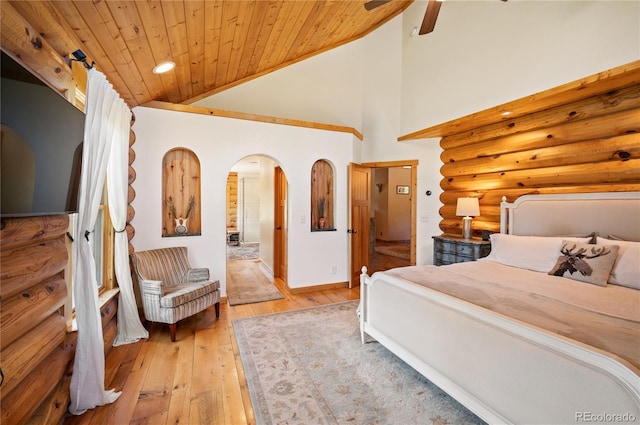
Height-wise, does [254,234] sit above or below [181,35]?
below

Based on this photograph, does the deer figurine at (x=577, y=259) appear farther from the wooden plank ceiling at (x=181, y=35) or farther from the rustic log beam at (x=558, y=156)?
the wooden plank ceiling at (x=181, y=35)

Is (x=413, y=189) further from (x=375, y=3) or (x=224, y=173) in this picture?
(x=224, y=173)

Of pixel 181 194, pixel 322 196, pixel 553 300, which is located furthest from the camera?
pixel 322 196

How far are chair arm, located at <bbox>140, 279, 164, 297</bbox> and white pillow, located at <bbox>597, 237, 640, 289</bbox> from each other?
13.0 feet

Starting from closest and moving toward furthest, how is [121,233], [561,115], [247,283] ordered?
[121,233] < [561,115] < [247,283]

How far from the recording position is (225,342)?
2.89 meters

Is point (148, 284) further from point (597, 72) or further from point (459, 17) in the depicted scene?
point (459, 17)

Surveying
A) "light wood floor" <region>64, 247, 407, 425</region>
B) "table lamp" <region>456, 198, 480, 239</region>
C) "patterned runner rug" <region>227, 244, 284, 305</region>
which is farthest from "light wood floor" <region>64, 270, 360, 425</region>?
"table lamp" <region>456, 198, 480, 239</region>

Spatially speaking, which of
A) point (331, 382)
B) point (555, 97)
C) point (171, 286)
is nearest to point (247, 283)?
point (171, 286)

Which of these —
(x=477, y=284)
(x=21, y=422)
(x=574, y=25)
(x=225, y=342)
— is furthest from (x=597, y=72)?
(x=21, y=422)

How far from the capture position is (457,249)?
384 centimetres

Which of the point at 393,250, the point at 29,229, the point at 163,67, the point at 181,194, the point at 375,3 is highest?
the point at 375,3

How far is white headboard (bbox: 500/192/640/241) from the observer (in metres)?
2.64

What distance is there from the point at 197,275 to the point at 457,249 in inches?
133
